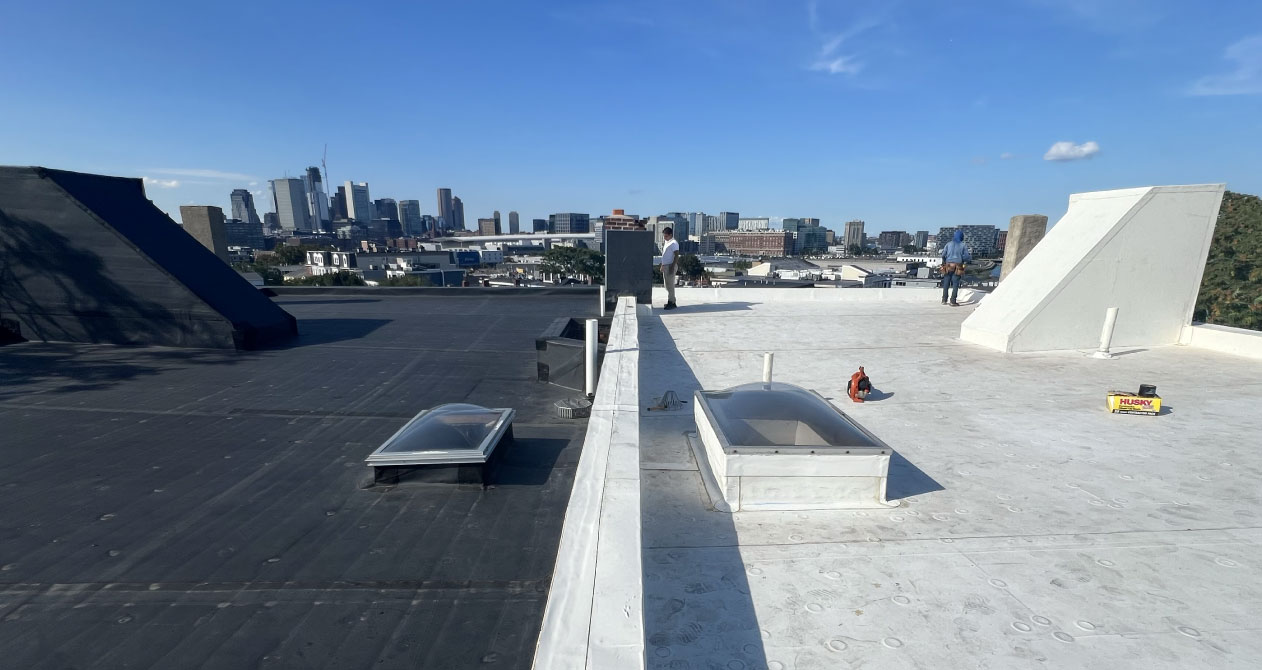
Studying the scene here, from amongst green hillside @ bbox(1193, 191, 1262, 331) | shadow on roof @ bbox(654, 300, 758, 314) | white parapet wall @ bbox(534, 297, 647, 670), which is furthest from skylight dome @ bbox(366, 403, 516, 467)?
green hillside @ bbox(1193, 191, 1262, 331)

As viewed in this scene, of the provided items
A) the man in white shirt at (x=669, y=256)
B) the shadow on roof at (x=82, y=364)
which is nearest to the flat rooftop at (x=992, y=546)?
Result: the man in white shirt at (x=669, y=256)

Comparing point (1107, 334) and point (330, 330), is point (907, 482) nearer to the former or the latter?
point (1107, 334)

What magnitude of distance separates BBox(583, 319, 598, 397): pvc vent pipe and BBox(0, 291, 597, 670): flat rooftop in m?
0.56

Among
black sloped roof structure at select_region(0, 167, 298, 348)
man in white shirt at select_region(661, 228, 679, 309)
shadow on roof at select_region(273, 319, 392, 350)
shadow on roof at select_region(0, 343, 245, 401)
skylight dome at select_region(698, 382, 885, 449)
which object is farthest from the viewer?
man in white shirt at select_region(661, 228, 679, 309)

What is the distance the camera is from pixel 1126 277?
7980 mm

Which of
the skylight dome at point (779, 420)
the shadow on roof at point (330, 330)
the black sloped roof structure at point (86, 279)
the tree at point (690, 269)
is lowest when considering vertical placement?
the tree at point (690, 269)

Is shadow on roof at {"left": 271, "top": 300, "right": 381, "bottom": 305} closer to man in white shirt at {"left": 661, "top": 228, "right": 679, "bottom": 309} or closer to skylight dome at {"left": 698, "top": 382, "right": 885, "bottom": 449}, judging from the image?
man in white shirt at {"left": 661, "top": 228, "right": 679, "bottom": 309}

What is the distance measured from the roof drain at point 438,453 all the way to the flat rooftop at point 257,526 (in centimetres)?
13

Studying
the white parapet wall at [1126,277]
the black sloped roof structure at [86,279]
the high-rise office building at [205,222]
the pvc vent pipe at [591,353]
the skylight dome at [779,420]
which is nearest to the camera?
the skylight dome at [779,420]

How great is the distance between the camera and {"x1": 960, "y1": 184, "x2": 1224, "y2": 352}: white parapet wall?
782cm

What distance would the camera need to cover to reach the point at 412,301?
16.1 meters

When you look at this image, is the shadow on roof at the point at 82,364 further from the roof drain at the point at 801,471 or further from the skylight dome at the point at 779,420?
the roof drain at the point at 801,471

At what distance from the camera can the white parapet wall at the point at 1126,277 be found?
7.82 metres

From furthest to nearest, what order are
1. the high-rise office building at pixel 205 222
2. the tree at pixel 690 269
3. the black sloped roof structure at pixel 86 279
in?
the tree at pixel 690 269 → the high-rise office building at pixel 205 222 → the black sloped roof structure at pixel 86 279
